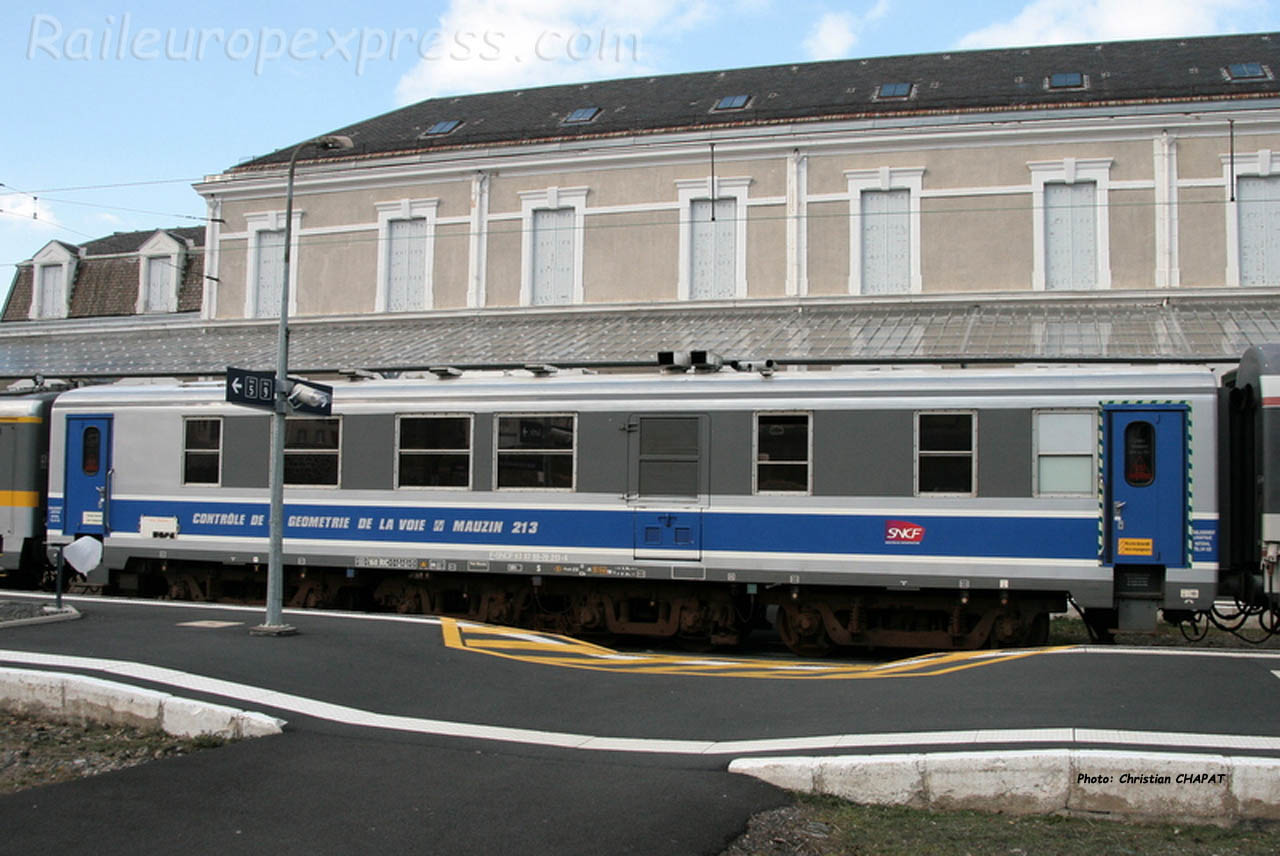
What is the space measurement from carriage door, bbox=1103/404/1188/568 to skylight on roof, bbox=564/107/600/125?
1775 centimetres

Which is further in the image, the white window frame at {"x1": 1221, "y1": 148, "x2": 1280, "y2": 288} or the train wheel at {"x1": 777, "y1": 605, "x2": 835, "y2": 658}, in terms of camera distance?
the white window frame at {"x1": 1221, "y1": 148, "x2": 1280, "y2": 288}

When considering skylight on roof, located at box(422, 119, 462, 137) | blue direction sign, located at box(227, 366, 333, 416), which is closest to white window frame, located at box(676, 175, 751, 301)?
skylight on roof, located at box(422, 119, 462, 137)

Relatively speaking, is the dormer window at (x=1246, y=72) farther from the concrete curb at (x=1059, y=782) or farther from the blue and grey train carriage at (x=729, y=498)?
the concrete curb at (x=1059, y=782)

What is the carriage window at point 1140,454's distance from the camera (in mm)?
12250

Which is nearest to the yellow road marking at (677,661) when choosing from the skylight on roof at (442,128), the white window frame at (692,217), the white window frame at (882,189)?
the white window frame at (882,189)

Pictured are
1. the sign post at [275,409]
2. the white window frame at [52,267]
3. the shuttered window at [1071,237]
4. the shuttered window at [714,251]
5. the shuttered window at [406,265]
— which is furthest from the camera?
the white window frame at [52,267]

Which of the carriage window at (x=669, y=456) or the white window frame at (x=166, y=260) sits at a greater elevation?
the white window frame at (x=166, y=260)

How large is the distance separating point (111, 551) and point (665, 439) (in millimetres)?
8714

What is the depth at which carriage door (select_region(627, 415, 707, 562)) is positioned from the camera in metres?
13.6

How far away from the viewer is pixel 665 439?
544 inches

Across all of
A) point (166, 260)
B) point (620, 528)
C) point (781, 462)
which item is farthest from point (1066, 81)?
point (166, 260)

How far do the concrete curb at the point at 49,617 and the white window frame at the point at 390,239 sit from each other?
13.6m

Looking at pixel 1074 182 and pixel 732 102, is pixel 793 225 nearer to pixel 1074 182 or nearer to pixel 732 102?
pixel 732 102

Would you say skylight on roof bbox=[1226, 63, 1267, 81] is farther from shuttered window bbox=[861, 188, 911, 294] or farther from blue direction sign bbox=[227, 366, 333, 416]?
blue direction sign bbox=[227, 366, 333, 416]
